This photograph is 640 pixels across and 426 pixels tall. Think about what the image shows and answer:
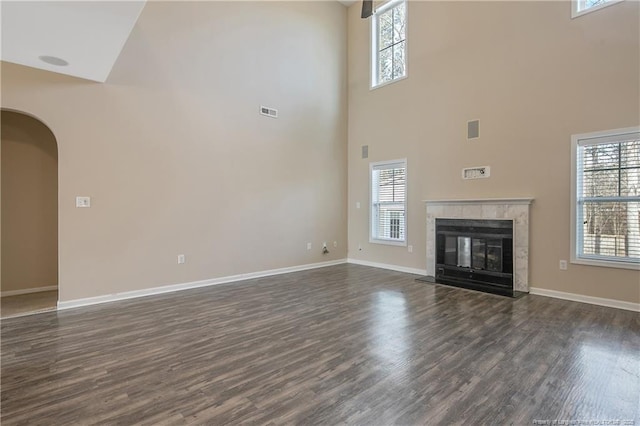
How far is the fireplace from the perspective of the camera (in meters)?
4.74

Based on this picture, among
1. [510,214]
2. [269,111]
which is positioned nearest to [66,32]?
[269,111]

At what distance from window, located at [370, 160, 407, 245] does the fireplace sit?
92 cm

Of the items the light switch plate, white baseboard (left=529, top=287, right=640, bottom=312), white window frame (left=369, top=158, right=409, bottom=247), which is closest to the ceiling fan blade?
white window frame (left=369, top=158, right=409, bottom=247)

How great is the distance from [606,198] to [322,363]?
4177 millimetres

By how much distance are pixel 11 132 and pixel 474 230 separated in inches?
275

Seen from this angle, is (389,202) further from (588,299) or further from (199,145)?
(199,145)

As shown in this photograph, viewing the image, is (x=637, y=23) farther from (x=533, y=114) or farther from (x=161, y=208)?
(x=161, y=208)

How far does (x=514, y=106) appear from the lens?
15.7ft

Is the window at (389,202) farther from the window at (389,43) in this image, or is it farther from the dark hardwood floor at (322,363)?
the dark hardwood floor at (322,363)

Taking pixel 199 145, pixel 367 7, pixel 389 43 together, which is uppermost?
pixel 389 43

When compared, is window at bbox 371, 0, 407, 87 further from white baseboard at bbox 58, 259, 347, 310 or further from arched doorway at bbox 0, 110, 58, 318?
arched doorway at bbox 0, 110, 58, 318

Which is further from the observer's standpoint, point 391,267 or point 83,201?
point 391,267

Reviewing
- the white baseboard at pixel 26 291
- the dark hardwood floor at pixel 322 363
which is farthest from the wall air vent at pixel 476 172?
the white baseboard at pixel 26 291

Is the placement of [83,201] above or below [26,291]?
above
